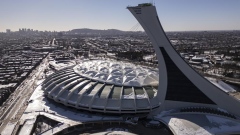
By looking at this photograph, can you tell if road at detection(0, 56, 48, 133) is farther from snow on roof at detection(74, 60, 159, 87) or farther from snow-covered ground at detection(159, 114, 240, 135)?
snow-covered ground at detection(159, 114, 240, 135)

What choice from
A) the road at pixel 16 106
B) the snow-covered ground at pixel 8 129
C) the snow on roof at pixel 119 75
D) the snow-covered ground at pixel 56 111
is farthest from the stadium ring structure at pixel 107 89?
the snow-covered ground at pixel 8 129

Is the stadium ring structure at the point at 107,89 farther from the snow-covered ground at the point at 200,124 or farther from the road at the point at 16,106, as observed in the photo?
the road at the point at 16,106

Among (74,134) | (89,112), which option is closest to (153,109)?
(89,112)

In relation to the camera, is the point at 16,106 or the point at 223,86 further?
the point at 223,86

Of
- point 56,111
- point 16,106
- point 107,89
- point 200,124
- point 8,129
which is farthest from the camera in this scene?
point 16,106

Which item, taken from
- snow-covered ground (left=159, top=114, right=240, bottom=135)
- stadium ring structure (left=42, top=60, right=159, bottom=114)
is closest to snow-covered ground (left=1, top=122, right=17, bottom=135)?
stadium ring structure (left=42, top=60, right=159, bottom=114)

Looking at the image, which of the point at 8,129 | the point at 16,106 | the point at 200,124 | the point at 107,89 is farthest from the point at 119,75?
the point at 16,106

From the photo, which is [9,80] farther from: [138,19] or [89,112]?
[138,19]

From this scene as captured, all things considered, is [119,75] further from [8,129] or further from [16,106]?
[16,106]

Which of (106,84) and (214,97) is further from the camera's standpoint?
(106,84)
